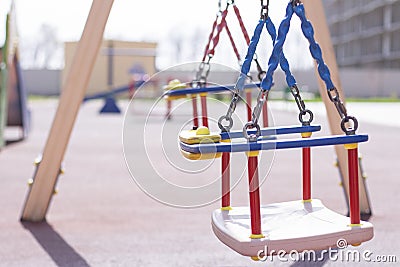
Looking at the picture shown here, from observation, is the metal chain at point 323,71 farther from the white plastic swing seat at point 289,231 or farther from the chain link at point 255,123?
the white plastic swing seat at point 289,231

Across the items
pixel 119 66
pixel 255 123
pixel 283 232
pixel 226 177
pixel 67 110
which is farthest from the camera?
pixel 119 66

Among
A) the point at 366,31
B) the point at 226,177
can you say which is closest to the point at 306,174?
the point at 226,177

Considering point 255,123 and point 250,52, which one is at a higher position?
point 250,52

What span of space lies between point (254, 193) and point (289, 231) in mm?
231

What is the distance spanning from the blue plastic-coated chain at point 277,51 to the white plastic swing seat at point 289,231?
20.3 inches

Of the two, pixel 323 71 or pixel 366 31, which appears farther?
pixel 366 31

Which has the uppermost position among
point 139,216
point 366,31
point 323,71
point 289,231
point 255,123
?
point 366,31

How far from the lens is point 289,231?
6.78ft

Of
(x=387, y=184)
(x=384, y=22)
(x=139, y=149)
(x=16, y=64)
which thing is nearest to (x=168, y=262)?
(x=139, y=149)

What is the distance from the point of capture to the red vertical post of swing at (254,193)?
1.90 meters

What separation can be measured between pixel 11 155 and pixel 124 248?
4372 millimetres
